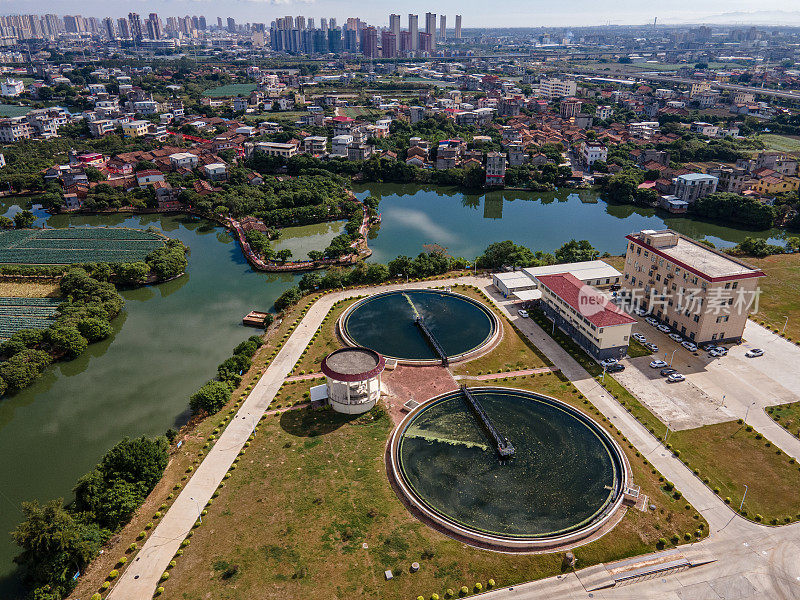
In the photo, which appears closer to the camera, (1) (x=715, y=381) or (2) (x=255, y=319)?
(1) (x=715, y=381)

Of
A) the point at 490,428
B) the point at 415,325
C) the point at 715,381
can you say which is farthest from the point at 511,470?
the point at 715,381

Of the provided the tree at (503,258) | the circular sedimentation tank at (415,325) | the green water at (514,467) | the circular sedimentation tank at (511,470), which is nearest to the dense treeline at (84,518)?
the circular sedimentation tank at (511,470)

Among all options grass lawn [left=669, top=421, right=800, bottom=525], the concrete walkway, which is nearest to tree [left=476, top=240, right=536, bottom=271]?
the concrete walkway

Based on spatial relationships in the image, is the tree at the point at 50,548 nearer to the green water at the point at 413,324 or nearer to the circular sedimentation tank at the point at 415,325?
the circular sedimentation tank at the point at 415,325

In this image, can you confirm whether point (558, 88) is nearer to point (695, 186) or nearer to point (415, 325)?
point (695, 186)

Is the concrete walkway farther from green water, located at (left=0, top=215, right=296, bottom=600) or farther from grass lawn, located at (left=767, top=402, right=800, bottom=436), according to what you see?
grass lawn, located at (left=767, top=402, right=800, bottom=436)

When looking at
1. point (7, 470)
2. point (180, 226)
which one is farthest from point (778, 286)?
point (180, 226)

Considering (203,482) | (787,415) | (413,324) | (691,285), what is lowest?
(203,482)
